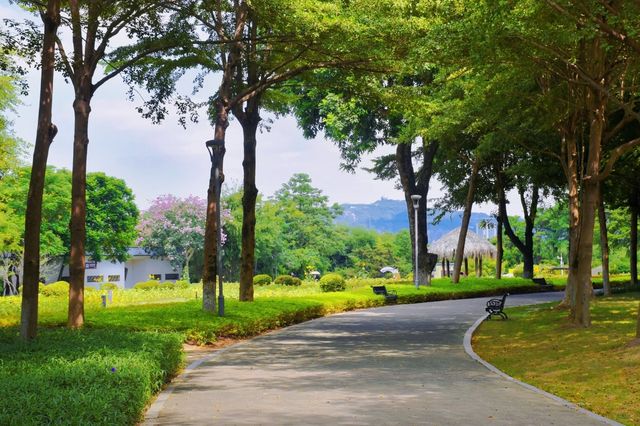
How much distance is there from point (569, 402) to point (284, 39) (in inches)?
521

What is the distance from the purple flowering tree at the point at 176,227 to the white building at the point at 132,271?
8.38 meters

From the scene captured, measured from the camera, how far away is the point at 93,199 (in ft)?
210

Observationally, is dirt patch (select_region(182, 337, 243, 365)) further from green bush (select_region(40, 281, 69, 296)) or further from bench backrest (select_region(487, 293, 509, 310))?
green bush (select_region(40, 281, 69, 296))

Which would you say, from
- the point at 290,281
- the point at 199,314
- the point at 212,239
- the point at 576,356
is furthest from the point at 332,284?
the point at 576,356

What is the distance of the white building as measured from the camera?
235 feet

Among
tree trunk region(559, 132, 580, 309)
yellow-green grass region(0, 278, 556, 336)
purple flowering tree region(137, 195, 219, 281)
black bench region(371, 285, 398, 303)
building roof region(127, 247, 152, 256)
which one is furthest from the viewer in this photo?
building roof region(127, 247, 152, 256)

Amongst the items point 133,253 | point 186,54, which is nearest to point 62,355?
point 186,54

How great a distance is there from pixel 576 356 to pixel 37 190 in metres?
10.6

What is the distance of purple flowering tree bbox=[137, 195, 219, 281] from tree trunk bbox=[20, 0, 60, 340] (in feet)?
162

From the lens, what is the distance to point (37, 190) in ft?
39.9

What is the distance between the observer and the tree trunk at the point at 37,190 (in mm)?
12039

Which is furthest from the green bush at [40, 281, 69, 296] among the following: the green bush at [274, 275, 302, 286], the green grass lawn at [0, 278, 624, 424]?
the green bush at [274, 275, 302, 286]

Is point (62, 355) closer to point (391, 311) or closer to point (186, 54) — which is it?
point (186, 54)

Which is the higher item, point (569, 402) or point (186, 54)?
point (186, 54)
